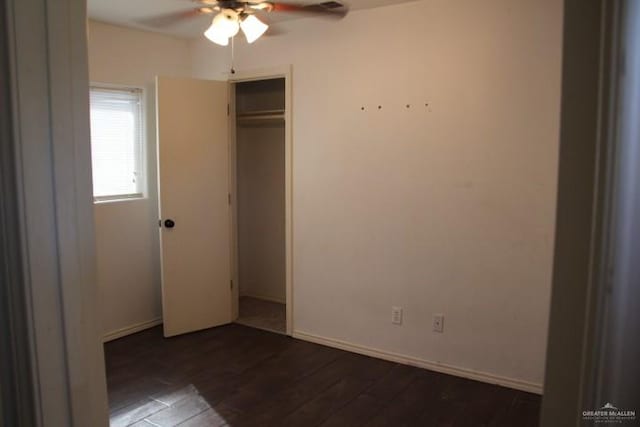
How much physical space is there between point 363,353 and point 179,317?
5.35ft

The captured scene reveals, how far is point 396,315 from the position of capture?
342cm

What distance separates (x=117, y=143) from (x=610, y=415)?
13.2 ft

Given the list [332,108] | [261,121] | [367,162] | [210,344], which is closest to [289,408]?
[210,344]

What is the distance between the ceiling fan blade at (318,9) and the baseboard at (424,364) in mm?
2484

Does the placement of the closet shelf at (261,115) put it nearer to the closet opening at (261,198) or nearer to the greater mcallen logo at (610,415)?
the closet opening at (261,198)

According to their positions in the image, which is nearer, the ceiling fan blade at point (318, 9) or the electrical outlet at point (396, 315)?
the ceiling fan blade at point (318, 9)

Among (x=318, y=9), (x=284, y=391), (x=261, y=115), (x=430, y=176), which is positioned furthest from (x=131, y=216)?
(x=430, y=176)

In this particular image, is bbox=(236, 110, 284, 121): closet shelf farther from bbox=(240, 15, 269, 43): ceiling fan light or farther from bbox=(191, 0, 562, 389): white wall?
bbox=(240, 15, 269, 43): ceiling fan light

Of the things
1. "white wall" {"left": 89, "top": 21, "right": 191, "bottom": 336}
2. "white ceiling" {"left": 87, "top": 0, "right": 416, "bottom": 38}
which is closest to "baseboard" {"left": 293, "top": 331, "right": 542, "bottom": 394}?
"white wall" {"left": 89, "top": 21, "right": 191, "bottom": 336}

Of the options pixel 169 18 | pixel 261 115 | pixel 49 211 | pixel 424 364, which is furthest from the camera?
pixel 261 115

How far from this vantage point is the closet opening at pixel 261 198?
4660 millimetres

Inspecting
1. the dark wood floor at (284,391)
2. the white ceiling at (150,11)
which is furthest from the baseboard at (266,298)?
the white ceiling at (150,11)

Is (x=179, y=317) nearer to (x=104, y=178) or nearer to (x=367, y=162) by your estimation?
(x=104, y=178)

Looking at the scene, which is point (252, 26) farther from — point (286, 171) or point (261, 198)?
point (261, 198)
